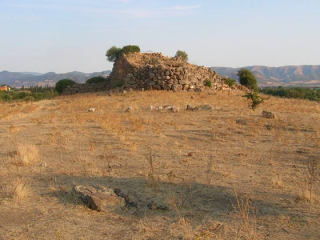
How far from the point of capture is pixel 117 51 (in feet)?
94.4

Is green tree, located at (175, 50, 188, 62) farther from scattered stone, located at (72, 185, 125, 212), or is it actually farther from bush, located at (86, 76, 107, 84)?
scattered stone, located at (72, 185, 125, 212)

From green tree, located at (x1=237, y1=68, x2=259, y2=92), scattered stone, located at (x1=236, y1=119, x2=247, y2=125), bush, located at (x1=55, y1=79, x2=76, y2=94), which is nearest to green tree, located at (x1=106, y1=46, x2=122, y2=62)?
bush, located at (x1=55, y1=79, x2=76, y2=94)

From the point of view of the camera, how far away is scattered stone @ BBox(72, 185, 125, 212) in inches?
164

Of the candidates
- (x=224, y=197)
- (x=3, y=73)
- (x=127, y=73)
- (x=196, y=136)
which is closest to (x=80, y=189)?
(x=224, y=197)

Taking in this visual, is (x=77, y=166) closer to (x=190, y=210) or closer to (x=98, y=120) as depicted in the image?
(x=190, y=210)

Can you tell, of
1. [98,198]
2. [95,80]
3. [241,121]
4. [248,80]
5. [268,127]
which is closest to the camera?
[98,198]

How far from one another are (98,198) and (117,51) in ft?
84.3

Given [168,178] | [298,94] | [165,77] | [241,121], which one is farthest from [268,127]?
[298,94]

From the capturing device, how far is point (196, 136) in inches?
347

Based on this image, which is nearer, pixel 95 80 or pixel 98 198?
pixel 98 198

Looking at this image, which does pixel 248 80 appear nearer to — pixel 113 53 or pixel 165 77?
pixel 165 77

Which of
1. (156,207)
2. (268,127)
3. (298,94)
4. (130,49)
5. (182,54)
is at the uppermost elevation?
(130,49)

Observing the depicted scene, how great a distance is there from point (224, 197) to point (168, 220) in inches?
41.2

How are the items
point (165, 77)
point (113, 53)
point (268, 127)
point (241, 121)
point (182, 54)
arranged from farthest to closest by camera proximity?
1. point (182, 54)
2. point (113, 53)
3. point (165, 77)
4. point (241, 121)
5. point (268, 127)
